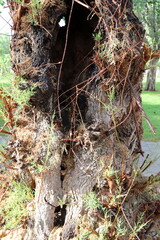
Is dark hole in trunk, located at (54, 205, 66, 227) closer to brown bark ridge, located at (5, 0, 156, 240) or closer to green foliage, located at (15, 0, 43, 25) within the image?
brown bark ridge, located at (5, 0, 156, 240)

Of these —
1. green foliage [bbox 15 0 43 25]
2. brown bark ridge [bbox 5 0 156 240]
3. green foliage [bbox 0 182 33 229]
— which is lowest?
green foliage [bbox 0 182 33 229]

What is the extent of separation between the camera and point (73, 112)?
64.2 inches

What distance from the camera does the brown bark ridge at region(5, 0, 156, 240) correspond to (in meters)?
1.53

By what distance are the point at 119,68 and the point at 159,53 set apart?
13.1 inches

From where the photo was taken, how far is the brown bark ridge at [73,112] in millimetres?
1529

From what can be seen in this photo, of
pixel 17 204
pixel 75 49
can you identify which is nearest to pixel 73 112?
pixel 75 49

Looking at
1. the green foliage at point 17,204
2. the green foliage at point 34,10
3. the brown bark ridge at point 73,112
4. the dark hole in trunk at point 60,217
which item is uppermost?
the green foliage at point 34,10

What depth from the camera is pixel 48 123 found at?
1.65 meters

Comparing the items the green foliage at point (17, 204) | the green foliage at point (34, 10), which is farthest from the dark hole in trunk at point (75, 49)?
the green foliage at point (17, 204)

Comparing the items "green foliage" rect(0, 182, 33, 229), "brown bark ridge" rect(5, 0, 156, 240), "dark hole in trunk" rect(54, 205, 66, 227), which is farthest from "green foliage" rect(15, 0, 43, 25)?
"dark hole in trunk" rect(54, 205, 66, 227)

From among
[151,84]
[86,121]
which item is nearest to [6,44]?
[86,121]

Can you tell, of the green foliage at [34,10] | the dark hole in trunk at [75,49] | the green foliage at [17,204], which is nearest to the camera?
the green foliage at [34,10]

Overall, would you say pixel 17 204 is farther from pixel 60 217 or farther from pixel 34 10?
pixel 34 10

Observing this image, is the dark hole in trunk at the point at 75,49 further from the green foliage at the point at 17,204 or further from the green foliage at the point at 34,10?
the green foliage at the point at 17,204
